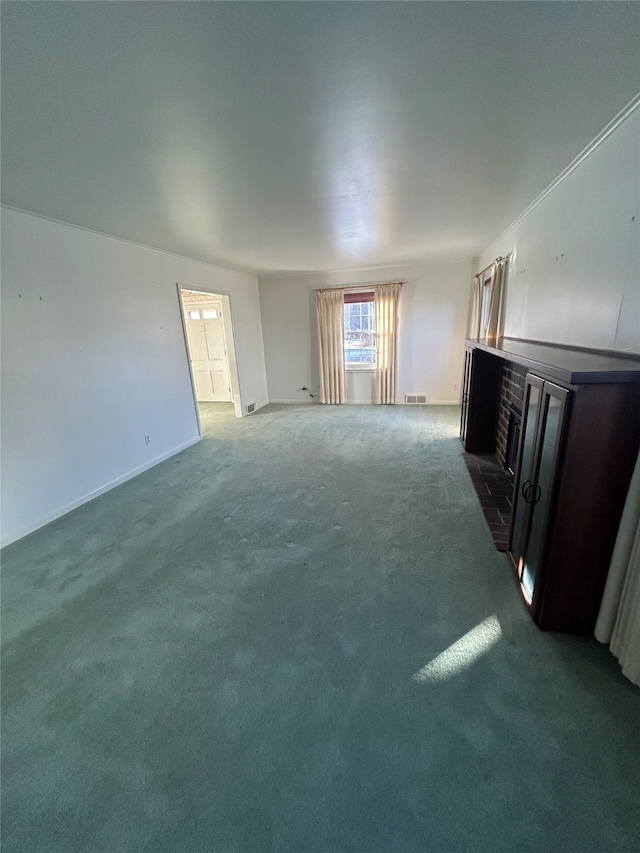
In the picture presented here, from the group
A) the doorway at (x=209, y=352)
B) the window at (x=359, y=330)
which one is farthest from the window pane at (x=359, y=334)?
the doorway at (x=209, y=352)

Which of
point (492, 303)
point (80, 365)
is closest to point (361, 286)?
point (492, 303)

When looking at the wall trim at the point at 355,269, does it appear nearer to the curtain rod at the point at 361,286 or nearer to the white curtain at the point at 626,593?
the curtain rod at the point at 361,286

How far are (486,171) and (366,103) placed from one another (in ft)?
4.01

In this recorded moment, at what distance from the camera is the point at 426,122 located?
5.51ft

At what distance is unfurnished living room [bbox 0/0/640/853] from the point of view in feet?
3.60

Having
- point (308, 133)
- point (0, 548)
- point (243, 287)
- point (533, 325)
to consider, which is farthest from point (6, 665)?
point (243, 287)

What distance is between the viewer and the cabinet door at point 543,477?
146 cm

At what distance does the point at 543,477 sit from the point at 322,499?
1.84 meters

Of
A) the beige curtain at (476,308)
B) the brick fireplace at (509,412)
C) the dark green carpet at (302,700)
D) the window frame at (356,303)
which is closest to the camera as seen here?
the dark green carpet at (302,700)

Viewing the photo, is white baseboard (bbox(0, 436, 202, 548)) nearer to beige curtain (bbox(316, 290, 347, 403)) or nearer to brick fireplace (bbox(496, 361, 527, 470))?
beige curtain (bbox(316, 290, 347, 403))

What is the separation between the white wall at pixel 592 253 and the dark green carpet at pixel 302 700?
5.05 ft

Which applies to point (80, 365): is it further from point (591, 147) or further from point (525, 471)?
point (591, 147)

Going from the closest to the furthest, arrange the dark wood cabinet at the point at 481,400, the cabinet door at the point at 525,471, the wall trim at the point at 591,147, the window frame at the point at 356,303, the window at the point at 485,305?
the wall trim at the point at 591,147
the cabinet door at the point at 525,471
the dark wood cabinet at the point at 481,400
the window at the point at 485,305
the window frame at the point at 356,303

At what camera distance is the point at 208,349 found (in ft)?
22.7
